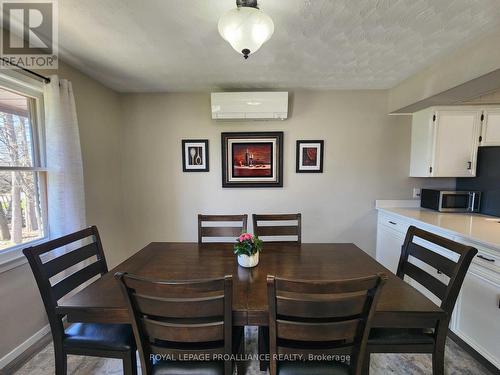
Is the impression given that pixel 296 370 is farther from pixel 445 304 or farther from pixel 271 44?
pixel 271 44

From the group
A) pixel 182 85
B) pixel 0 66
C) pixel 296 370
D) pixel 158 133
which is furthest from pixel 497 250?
pixel 0 66

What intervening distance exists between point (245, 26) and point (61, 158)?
1.76 metres

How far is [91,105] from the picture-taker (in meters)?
2.40

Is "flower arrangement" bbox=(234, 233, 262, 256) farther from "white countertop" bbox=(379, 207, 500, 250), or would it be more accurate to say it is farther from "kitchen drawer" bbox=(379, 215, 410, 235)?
"kitchen drawer" bbox=(379, 215, 410, 235)

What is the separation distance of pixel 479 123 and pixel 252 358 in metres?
3.10

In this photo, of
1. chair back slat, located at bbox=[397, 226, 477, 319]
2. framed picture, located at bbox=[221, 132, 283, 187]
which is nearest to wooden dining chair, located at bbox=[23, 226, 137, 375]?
chair back slat, located at bbox=[397, 226, 477, 319]

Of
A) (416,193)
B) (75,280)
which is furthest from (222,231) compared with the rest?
(416,193)

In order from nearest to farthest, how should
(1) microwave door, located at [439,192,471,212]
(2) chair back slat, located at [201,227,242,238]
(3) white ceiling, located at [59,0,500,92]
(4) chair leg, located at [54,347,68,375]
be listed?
(4) chair leg, located at [54,347,68,375] < (3) white ceiling, located at [59,0,500,92] < (2) chair back slat, located at [201,227,242,238] < (1) microwave door, located at [439,192,471,212]

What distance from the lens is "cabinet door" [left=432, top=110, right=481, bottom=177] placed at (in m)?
2.40

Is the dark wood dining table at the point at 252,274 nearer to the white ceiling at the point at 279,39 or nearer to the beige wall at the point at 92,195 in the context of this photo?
the beige wall at the point at 92,195

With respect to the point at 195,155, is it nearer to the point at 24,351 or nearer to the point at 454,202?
the point at 24,351

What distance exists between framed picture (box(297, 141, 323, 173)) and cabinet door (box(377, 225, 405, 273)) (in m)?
1.03

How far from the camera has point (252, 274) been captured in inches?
54.3

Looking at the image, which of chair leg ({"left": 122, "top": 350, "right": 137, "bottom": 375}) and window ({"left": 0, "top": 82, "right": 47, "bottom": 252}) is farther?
window ({"left": 0, "top": 82, "right": 47, "bottom": 252})
